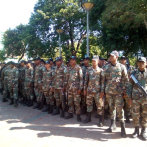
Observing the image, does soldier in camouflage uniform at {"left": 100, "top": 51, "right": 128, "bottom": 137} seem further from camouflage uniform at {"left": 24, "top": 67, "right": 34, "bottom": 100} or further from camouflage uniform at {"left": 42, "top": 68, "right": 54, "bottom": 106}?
camouflage uniform at {"left": 24, "top": 67, "right": 34, "bottom": 100}

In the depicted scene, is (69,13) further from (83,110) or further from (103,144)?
(103,144)

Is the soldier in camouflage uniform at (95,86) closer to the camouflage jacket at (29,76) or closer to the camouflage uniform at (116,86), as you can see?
the camouflage uniform at (116,86)

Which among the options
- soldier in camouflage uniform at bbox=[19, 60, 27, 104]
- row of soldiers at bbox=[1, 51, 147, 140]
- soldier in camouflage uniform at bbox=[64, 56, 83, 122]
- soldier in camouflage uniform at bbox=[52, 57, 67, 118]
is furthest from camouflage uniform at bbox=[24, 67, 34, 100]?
soldier in camouflage uniform at bbox=[64, 56, 83, 122]

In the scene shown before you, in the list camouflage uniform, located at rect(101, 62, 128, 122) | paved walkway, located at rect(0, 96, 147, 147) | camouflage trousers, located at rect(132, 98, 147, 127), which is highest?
camouflage uniform, located at rect(101, 62, 128, 122)

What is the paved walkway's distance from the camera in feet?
11.6

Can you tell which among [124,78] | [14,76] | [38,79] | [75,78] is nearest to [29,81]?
[38,79]

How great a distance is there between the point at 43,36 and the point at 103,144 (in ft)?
47.0

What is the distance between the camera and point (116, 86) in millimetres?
3963

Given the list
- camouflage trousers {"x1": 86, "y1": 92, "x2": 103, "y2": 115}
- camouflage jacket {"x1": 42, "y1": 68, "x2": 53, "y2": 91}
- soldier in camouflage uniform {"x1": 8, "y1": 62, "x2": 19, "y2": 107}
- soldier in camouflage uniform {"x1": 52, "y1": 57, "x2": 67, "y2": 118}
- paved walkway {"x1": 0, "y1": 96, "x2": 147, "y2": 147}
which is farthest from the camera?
soldier in camouflage uniform {"x1": 8, "y1": 62, "x2": 19, "y2": 107}

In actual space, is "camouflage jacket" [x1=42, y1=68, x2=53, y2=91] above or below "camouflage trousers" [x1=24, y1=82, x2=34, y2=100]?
above

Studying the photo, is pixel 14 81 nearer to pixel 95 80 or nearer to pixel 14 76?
pixel 14 76

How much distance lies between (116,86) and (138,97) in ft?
1.94

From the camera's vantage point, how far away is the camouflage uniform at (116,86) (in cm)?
390

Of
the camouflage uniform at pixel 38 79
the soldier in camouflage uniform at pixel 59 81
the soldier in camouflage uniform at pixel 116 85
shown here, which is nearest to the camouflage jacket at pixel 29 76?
the camouflage uniform at pixel 38 79
